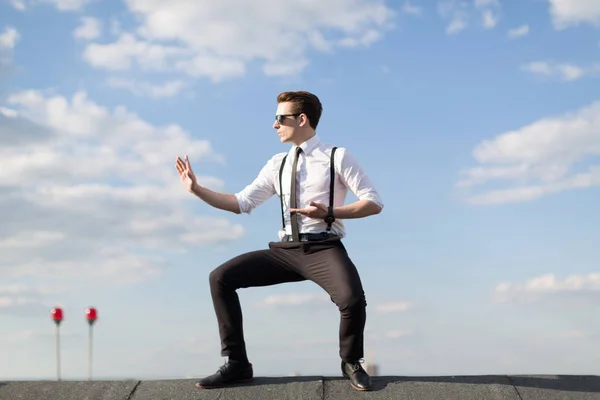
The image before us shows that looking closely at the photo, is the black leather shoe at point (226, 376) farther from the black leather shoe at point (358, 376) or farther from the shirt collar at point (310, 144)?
the shirt collar at point (310, 144)

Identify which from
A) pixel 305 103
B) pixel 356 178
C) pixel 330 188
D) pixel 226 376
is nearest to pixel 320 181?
pixel 330 188

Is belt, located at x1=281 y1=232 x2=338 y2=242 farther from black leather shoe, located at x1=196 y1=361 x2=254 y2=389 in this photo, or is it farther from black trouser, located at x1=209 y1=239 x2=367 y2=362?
black leather shoe, located at x1=196 y1=361 x2=254 y2=389

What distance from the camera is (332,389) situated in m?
6.06

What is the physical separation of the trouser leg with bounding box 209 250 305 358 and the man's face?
106 cm

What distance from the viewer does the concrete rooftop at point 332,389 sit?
6.06m

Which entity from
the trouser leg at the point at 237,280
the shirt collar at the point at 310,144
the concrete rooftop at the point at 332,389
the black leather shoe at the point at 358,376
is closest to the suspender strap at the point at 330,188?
the shirt collar at the point at 310,144

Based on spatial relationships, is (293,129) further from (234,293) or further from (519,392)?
(519,392)

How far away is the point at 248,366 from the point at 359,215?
5.88 feet

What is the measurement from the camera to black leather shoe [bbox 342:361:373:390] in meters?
5.96

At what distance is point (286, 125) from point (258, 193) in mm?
687

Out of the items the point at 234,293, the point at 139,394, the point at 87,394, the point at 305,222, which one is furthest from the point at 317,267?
the point at 87,394

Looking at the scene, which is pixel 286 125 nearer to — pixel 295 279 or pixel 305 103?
pixel 305 103

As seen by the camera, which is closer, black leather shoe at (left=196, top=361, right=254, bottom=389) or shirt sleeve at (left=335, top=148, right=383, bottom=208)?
shirt sleeve at (left=335, top=148, right=383, bottom=208)

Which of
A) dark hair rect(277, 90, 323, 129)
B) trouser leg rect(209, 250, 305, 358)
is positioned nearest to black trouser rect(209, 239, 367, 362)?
trouser leg rect(209, 250, 305, 358)
